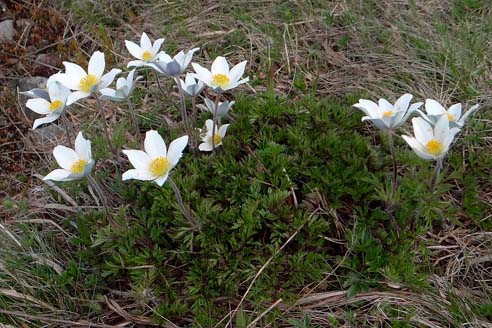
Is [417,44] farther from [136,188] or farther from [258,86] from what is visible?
[136,188]

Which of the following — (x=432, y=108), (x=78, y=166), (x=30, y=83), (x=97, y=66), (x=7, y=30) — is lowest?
(x=30, y=83)

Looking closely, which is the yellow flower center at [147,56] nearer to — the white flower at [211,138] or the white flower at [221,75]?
the white flower at [221,75]

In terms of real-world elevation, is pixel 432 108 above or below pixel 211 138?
above

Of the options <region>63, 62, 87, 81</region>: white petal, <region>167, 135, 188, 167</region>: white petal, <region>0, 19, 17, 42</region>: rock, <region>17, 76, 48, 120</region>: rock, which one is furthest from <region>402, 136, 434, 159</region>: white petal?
<region>0, 19, 17, 42</region>: rock

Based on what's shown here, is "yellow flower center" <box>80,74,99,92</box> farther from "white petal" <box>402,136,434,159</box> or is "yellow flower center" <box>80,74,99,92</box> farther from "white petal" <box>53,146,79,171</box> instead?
"white petal" <box>402,136,434,159</box>

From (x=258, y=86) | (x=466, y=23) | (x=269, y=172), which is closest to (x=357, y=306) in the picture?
(x=269, y=172)

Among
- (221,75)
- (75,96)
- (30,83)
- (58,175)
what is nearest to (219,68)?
(221,75)

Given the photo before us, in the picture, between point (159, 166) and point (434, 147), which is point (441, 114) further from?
point (159, 166)
